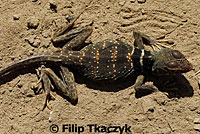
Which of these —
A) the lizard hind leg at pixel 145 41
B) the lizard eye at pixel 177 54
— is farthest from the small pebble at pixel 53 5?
the lizard eye at pixel 177 54

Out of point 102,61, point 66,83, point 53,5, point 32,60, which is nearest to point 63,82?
point 66,83

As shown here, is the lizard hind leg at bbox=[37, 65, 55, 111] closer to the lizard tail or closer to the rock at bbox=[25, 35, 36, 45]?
the lizard tail

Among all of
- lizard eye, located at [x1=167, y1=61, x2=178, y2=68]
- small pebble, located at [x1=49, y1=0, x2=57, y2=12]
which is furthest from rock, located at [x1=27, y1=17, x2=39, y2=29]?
lizard eye, located at [x1=167, y1=61, x2=178, y2=68]

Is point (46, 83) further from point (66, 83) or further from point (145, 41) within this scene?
point (145, 41)

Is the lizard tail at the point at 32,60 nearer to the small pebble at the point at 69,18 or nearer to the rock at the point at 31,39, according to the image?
the rock at the point at 31,39

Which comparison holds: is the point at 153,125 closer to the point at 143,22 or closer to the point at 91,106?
the point at 91,106

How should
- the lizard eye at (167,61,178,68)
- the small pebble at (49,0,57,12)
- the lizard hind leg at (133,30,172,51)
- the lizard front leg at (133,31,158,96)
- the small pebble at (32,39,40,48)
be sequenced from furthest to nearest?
1. the small pebble at (49,0,57,12)
2. the small pebble at (32,39,40,48)
3. the lizard hind leg at (133,30,172,51)
4. the lizard front leg at (133,31,158,96)
5. the lizard eye at (167,61,178,68)

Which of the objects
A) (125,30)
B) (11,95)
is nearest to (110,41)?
(125,30)
